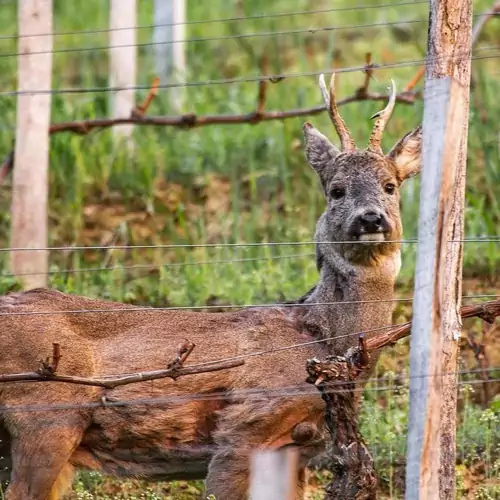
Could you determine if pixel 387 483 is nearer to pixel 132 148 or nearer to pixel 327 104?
pixel 327 104

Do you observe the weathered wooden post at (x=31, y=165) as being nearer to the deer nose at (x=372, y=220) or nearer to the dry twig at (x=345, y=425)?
the deer nose at (x=372, y=220)

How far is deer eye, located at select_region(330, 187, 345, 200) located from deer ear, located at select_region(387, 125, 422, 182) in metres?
0.40

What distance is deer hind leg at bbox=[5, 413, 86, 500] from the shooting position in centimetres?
765

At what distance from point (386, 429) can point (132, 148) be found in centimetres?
492

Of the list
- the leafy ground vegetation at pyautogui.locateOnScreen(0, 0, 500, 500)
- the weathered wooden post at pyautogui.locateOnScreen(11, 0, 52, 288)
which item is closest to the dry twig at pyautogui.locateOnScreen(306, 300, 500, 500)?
the leafy ground vegetation at pyautogui.locateOnScreen(0, 0, 500, 500)

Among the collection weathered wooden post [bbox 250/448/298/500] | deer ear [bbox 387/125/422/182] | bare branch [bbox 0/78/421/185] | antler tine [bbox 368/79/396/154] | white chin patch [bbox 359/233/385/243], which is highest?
bare branch [bbox 0/78/421/185]

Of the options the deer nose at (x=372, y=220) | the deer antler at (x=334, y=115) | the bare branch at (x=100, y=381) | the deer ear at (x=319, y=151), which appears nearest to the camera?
the bare branch at (x=100, y=381)

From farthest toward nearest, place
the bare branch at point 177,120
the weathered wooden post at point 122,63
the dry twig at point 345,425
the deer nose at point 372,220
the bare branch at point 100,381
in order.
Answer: the weathered wooden post at point 122,63 < the bare branch at point 177,120 < the deer nose at point 372,220 < the dry twig at point 345,425 < the bare branch at point 100,381

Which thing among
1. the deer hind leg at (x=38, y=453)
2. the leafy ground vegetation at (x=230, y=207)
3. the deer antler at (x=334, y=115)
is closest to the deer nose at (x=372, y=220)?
the deer antler at (x=334, y=115)

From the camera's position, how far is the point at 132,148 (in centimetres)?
1293

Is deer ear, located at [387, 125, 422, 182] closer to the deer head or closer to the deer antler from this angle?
the deer head

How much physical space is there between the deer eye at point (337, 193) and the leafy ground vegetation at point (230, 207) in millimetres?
1184

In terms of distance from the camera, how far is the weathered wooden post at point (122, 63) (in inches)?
501

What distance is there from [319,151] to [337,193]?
0.48 metres
